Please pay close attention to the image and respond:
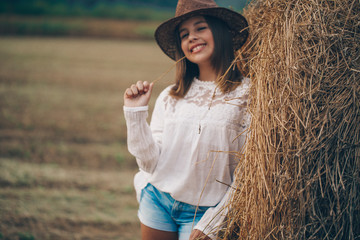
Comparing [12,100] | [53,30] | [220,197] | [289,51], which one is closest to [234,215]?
[220,197]

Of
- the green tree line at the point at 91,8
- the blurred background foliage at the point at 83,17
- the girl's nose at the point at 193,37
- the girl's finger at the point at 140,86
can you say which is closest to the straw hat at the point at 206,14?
the girl's nose at the point at 193,37

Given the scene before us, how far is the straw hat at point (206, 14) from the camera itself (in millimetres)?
1820

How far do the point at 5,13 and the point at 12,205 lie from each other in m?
36.5

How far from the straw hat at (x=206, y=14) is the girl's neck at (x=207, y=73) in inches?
10.1

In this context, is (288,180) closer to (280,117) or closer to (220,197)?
(280,117)

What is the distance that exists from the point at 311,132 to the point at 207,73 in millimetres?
799

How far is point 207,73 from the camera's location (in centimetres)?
195

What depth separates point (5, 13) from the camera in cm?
3381

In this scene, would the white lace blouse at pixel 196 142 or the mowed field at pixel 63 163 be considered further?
the mowed field at pixel 63 163

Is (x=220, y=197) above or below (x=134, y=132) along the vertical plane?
below

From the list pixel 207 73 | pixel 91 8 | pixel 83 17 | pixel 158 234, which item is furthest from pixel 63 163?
pixel 91 8

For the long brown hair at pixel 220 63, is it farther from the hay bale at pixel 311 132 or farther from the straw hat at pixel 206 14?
the hay bale at pixel 311 132

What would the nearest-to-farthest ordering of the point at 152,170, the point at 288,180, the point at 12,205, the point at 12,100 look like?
the point at 288,180 → the point at 152,170 → the point at 12,205 → the point at 12,100

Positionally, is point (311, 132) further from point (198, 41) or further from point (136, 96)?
point (136, 96)
